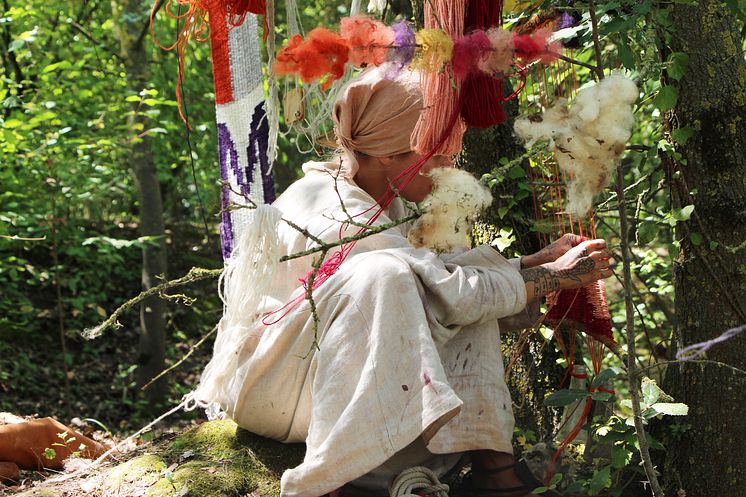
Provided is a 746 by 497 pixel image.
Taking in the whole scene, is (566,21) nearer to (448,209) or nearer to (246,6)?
(448,209)

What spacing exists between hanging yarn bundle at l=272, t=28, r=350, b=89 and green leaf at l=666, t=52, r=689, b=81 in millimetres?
802

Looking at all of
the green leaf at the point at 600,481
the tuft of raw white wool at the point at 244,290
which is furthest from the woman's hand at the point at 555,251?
the tuft of raw white wool at the point at 244,290

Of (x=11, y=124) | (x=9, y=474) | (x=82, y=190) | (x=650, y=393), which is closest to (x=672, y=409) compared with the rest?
(x=650, y=393)

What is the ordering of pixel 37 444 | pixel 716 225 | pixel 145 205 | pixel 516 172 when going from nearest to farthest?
pixel 716 225 → pixel 516 172 → pixel 37 444 → pixel 145 205

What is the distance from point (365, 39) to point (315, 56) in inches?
4.9

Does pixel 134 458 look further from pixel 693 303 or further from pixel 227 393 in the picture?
pixel 693 303

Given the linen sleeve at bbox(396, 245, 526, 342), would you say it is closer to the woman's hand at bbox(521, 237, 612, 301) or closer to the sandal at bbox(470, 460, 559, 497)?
the woman's hand at bbox(521, 237, 612, 301)

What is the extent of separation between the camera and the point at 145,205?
209 inches

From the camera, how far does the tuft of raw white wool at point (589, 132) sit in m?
1.63

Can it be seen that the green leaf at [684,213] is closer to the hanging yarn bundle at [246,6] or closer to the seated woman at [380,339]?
the seated woman at [380,339]

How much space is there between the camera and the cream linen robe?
74.1 inches

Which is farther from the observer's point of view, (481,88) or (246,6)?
(246,6)

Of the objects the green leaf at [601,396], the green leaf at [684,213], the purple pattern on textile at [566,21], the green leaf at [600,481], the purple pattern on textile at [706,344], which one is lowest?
the green leaf at [600,481]

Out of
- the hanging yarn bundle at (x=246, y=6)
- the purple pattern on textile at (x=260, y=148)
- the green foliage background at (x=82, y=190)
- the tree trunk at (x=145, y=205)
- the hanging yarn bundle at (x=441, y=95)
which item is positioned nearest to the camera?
the hanging yarn bundle at (x=441, y=95)
